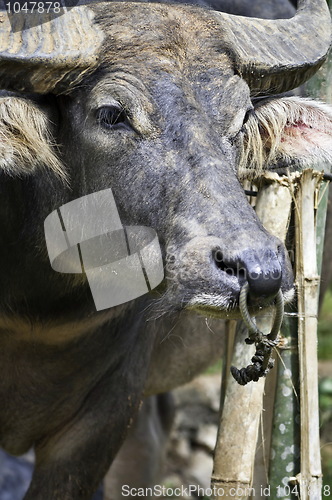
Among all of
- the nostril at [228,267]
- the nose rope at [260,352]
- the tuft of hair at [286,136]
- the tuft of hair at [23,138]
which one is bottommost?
the nose rope at [260,352]

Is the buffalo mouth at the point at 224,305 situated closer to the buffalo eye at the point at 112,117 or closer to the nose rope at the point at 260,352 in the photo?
the nose rope at the point at 260,352

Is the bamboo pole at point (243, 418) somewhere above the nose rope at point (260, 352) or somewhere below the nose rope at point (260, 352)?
below

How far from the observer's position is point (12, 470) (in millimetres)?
7523

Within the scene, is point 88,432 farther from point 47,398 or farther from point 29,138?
point 29,138

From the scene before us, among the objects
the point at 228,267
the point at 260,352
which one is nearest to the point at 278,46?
the point at 228,267

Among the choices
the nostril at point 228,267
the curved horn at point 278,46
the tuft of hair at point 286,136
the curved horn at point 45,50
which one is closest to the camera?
the nostril at point 228,267

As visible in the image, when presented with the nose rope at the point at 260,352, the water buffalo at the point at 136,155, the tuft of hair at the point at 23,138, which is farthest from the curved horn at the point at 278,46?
the nose rope at the point at 260,352

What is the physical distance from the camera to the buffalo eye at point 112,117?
13.2 ft

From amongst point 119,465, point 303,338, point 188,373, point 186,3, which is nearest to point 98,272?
point 303,338

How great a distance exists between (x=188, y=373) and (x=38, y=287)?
2677mm

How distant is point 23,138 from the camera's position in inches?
161

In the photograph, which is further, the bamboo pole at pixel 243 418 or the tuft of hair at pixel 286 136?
the tuft of hair at pixel 286 136

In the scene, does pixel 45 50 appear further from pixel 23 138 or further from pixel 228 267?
pixel 228 267

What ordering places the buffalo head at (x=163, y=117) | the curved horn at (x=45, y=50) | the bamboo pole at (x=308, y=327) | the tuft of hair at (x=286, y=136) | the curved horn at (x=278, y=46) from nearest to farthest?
the buffalo head at (x=163, y=117) < the curved horn at (x=45, y=50) < the curved horn at (x=278, y=46) < the bamboo pole at (x=308, y=327) < the tuft of hair at (x=286, y=136)
